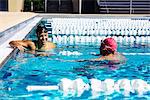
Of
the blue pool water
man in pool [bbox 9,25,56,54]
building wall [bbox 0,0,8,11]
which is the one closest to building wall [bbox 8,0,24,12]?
building wall [bbox 0,0,8,11]

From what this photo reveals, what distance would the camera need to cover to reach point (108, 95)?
4.39 meters

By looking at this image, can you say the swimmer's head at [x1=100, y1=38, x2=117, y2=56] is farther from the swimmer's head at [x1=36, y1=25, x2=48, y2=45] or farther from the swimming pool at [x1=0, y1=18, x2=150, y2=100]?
the swimmer's head at [x1=36, y1=25, x2=48, y2=45]

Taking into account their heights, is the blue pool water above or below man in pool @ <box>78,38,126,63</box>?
below

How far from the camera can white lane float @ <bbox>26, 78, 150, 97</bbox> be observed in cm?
442

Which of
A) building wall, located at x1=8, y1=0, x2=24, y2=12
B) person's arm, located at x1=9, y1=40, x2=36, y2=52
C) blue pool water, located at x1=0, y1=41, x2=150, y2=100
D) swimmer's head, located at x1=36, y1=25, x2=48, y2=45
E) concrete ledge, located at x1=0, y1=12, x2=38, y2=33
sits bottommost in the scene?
blue pool water, located at x1=0, y1=41, x2=150, y2=100

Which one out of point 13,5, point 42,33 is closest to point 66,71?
point 42,33

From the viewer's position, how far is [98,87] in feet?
14.7

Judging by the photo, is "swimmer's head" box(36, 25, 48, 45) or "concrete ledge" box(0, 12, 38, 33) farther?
"concrete ledge" box(0, 12, 38, 33)

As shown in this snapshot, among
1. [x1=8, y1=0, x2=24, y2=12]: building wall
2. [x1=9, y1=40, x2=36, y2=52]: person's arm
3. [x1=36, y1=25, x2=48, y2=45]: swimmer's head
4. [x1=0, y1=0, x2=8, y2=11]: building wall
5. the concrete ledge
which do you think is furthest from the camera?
[x1=0, y1=0, x2=8, y2=11]: building wall

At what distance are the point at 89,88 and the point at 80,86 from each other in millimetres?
128

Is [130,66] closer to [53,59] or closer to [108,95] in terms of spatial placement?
[53,59]

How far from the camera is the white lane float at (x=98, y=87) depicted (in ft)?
14.5

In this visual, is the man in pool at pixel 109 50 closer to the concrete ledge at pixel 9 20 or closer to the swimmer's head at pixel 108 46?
the swimmer's head at pixel 108 46

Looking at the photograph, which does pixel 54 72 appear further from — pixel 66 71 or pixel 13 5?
pixel 13 5
